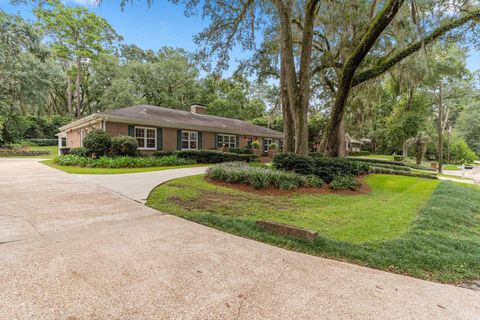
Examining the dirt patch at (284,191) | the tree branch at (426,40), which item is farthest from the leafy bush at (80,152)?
the tree branch at (426,40)

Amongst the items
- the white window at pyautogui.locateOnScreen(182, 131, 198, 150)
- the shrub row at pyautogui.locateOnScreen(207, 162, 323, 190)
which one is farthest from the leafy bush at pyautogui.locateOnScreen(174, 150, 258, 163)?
the shrub row at pyautogui.locateOnScreen(207, 162, 323, 190)

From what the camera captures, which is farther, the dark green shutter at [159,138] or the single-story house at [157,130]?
the dark green shutter at [159,138]

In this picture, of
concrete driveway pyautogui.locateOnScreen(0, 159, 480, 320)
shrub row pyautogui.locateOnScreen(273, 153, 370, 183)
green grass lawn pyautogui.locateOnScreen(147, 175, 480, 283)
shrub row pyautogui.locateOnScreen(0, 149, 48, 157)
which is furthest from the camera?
shrub row pyautogui.locateOnScreen(0, 149, 48, 157)

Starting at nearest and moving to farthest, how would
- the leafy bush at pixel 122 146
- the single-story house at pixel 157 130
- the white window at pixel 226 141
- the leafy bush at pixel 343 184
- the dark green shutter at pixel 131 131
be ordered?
the leafy bush at pixel 343 184, the leafy bush at pixel 122 146, the single-story house at pixel 157 130, the dark green shutter at pixel 131 131, the white window at pixel 226 141

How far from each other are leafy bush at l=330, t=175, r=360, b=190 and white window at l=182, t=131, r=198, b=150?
10.5 metres

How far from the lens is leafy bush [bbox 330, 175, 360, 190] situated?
772 centimetres

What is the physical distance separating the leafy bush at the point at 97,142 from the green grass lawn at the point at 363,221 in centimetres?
645

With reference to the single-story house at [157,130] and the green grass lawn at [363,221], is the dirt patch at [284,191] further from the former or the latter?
the single-story house at [157,130]

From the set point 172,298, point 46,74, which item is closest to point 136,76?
point 46,74

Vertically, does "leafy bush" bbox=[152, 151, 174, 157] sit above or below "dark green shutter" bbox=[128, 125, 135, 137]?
below

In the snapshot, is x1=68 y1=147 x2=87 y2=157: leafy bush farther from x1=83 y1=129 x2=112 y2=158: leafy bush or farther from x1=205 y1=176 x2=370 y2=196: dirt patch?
x1=205 y1=176 x2=370 y2=196: dirt patch

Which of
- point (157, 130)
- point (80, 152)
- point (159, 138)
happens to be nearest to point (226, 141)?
point (159, 138)

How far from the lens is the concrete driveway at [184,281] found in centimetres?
179

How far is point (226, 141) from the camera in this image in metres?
18.3
